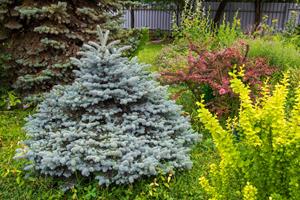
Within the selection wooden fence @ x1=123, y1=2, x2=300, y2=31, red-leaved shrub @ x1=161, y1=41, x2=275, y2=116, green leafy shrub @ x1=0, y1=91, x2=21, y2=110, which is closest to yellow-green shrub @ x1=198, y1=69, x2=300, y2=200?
red-leaved shrub @ x1=161, y1=41, x2=275, y2=116

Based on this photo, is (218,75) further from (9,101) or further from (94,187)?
(9,101)

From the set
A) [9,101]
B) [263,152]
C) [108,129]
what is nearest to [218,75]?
[108,129]

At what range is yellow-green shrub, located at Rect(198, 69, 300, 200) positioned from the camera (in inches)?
77.7

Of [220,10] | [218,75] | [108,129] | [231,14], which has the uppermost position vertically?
[220,10]

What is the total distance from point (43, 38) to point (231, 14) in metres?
12.1

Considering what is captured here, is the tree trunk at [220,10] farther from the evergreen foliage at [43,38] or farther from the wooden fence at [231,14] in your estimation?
the evergreen foliage at [43,38]

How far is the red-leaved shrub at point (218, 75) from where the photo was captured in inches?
174

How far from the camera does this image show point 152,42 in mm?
14102

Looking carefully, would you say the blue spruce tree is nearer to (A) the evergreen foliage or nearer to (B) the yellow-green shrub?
(B) the yellow-green shrub

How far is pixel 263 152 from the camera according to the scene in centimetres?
207

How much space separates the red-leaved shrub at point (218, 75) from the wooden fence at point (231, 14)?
9.10 m

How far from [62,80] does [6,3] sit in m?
1.36

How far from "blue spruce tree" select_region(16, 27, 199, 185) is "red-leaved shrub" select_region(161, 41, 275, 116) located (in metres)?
0.90

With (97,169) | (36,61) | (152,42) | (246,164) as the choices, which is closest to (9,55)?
(36,61)
